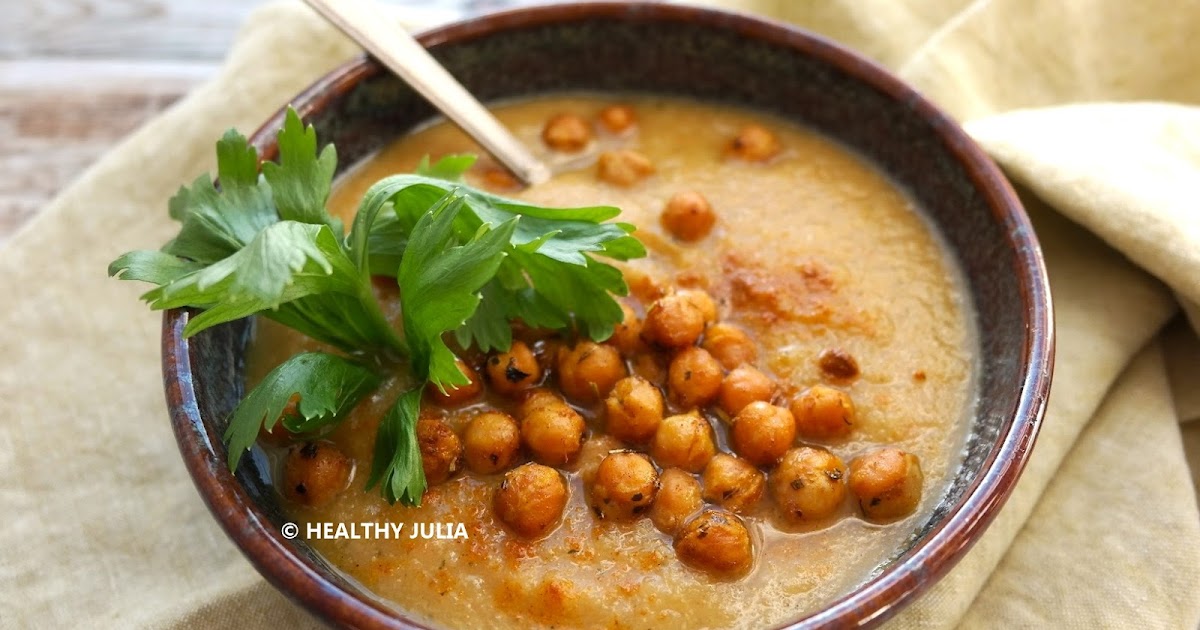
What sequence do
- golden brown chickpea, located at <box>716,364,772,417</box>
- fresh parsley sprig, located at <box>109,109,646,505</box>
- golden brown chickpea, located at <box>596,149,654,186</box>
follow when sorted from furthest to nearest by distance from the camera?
golden brown chickpea, located at <box>596,149,654,186</box>
golden brown chickpea, located at <box>716,364,772,417</box>
fresh parsley sprig, located at <box>109,109,646,505</box>

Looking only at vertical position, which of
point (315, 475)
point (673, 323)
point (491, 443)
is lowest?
point (315, 475)

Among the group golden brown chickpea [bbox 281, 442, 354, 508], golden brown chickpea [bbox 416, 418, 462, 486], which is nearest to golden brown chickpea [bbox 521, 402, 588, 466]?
golden brown chickpea [bbox 416, 418, 462, 486]

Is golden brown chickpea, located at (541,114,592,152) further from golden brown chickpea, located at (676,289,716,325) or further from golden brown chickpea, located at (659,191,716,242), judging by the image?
golden brown chickpea, located at (676,289,716,325)

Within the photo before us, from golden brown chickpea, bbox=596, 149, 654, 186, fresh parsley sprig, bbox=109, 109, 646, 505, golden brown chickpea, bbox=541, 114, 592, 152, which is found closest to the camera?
fresh parsley sprig, bbox=109, 109, 646, 505

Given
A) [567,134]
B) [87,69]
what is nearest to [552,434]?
[567,134]

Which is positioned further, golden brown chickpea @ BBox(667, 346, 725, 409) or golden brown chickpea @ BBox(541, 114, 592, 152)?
golden brown chickpea @ BBox(541, 114, 592, 152)

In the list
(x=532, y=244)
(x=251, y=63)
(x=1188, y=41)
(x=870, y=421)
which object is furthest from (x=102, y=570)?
(x=1188, y=41)

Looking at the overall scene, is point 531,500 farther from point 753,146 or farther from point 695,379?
point 753,146
